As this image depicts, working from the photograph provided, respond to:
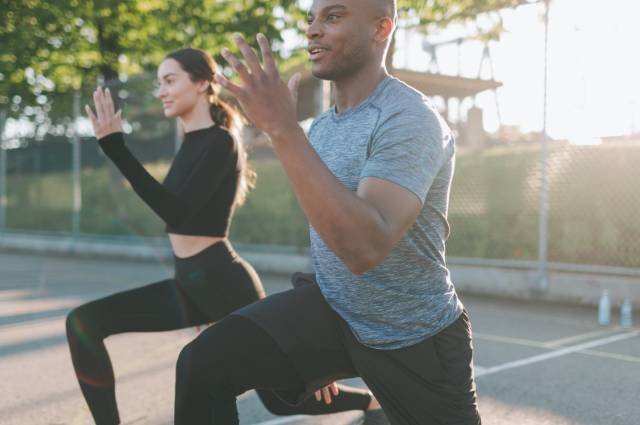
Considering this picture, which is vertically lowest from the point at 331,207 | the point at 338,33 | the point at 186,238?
the point at 186,238

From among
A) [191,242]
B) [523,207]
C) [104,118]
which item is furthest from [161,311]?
[523,207]

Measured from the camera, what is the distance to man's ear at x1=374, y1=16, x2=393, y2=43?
2.05 meters

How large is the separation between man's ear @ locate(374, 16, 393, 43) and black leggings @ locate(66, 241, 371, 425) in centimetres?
156

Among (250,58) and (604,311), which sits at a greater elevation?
(250,58)

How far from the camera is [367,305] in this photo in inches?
82.2

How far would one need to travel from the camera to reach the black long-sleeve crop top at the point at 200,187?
Answer: 3.10m

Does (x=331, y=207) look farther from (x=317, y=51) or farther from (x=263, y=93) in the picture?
(x=317, y=51)

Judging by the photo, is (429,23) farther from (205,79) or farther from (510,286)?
(205,79)

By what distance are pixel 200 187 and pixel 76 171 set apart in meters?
12.0

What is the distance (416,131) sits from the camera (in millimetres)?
1811

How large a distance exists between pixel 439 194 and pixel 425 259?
0.20 meters

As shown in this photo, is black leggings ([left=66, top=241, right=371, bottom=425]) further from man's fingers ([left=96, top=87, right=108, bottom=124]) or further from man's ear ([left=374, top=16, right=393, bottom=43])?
man's ear ([left=374, top=16, right=393, bottom=43])

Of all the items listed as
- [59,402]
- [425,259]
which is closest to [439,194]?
[425,259]

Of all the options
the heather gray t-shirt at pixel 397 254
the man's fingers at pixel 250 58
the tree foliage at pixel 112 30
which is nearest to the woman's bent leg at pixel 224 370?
the heather gray t-shirt at pixel 397 254
